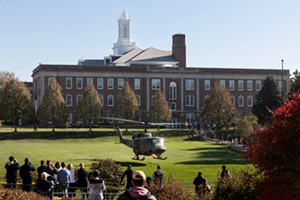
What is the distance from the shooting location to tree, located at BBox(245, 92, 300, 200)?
10.9 m

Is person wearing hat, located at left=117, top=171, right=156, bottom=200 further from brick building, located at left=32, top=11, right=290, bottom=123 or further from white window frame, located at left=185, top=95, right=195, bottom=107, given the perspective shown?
white window frame, located at left=185, top=95, right=195, bottom=107

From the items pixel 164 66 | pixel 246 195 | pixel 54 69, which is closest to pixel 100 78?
pixel 54 69

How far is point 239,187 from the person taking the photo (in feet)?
41.3

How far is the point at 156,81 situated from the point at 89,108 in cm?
2213

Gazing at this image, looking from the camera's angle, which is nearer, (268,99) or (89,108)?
(89,108)

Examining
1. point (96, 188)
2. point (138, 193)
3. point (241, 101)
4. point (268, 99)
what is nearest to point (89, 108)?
point (268, 99)

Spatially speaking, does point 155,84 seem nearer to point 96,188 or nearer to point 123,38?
point 123,38

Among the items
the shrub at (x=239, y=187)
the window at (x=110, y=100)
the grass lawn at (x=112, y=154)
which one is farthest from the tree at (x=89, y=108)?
the shrub at (x=239, y=187)

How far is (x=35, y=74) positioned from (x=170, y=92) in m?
27.3

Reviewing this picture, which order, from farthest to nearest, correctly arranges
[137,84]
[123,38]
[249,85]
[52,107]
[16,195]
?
1. [123,38]
2. [249,85]
3. [137,84]
4. [52,107]
5. [16,195]

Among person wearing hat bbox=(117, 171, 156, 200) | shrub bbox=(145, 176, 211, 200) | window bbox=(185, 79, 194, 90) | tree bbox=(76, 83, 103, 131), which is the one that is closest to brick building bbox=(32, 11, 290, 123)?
window bbox=(185, 79, 194, 90)

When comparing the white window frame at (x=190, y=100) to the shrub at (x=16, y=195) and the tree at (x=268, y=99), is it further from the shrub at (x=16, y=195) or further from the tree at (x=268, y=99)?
the shrub at (x=16, y=195)

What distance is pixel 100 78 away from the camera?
8112cm

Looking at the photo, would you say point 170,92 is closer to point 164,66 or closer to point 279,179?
point 164,66
